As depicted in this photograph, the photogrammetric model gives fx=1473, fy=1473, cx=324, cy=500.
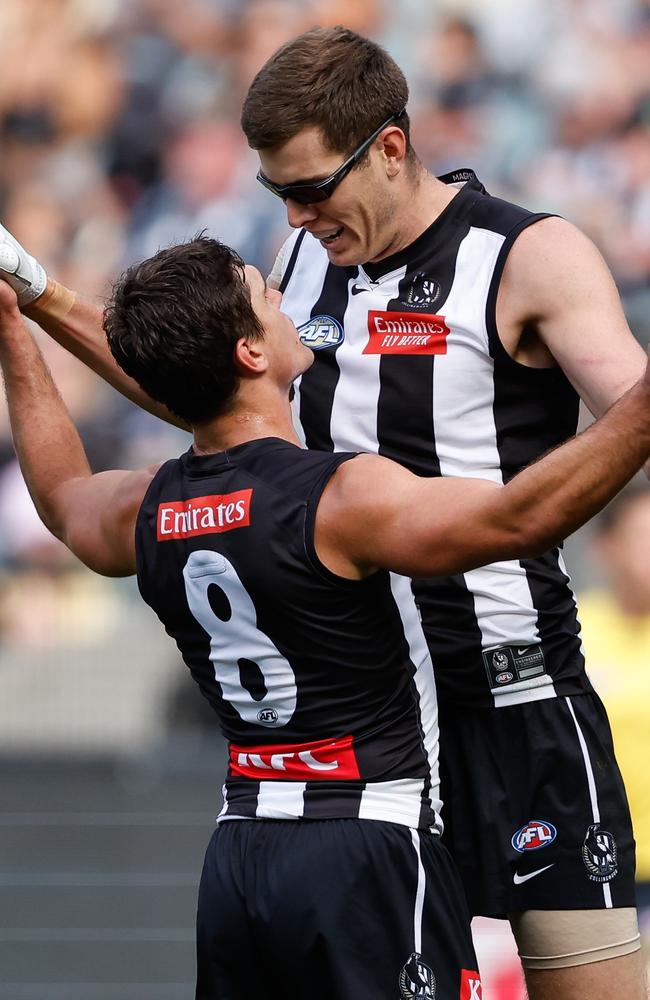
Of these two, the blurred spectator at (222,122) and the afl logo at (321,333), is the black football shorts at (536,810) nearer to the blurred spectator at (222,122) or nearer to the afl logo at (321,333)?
the afl logo at (321,333)

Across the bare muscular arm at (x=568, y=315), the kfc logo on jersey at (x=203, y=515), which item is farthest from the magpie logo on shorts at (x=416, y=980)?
the bare muscular arm at (x=568, y=315)

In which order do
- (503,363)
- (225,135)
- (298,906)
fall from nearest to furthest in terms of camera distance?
1. (298,906)
2. (503,363)
3. (225,135)

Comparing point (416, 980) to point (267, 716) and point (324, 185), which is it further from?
point (324, 185)

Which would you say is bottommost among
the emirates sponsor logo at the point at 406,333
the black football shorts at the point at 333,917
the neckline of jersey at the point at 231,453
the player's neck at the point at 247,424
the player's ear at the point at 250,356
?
the black football shorts at the point at 333,917

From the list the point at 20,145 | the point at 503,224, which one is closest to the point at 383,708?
the point at 503,224

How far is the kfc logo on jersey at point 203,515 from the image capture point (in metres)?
2.74

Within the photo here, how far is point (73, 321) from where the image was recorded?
354 cm

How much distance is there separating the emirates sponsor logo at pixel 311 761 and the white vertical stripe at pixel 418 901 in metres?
→ 0.18

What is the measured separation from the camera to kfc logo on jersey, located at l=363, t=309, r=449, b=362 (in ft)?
10.2

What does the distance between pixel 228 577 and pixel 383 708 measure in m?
0.41

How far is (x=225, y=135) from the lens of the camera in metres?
11.2

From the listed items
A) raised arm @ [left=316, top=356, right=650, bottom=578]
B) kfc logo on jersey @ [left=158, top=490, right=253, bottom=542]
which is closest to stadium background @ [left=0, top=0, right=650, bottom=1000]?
kfc logo on jersey @ [left=158, top=490, right=253, bottom=542]

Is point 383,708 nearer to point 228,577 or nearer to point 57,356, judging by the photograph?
point 228,577

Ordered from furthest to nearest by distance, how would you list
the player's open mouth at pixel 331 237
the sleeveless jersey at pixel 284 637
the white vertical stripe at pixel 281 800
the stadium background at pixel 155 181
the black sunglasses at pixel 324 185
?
1. the stadium background at pixel 155 181
2. the player's open mouth at pixel 331 237
3. the black sunglasses at pixel 324 185
4. the white vertical stripe at pixel 281 800
5. the sleeveless jersey at pixel 284 637
